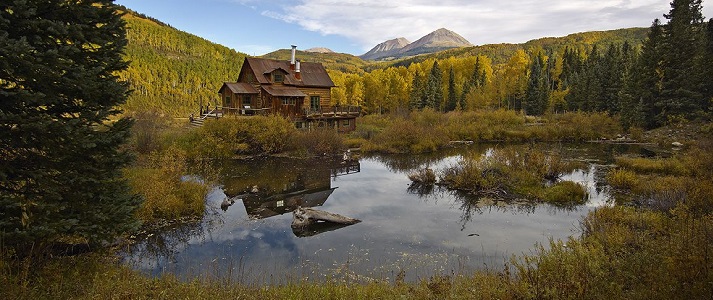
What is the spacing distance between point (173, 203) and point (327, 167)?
12091 millimetres

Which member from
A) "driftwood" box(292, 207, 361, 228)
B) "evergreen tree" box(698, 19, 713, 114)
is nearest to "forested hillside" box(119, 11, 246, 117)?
"driftwood" box(292, 207, 361, 228)

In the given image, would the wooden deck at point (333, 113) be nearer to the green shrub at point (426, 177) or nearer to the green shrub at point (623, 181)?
the green shrub at point (426, 177)

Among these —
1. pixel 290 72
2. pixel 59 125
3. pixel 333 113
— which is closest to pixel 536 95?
pixel 333 113

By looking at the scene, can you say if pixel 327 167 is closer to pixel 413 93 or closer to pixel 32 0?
pixel 32 0

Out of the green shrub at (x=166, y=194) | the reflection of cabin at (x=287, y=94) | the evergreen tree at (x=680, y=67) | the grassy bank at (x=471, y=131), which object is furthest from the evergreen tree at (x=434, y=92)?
the green shrub at (x=166, y=194)

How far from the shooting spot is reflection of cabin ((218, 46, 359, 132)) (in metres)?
35.1

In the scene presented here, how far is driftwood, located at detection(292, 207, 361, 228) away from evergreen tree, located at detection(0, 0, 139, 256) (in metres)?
6.76

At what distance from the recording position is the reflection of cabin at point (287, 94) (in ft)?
115

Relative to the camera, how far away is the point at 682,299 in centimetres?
420

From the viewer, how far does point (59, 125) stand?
17.4ft

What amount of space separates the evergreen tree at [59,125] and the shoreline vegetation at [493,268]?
731 mm

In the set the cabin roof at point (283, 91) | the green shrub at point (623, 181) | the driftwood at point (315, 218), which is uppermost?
the cabin roof at point (283, 91)

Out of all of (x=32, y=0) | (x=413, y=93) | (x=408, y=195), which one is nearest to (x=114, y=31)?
(x=32, y=0)

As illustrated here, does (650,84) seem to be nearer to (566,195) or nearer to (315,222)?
(566,195)
